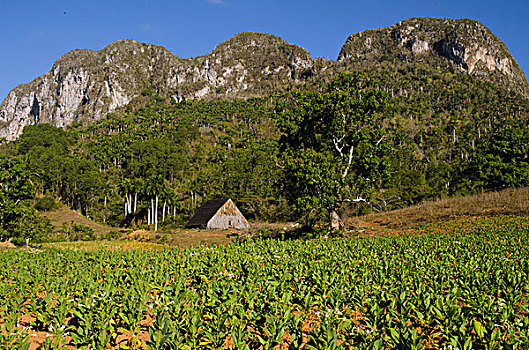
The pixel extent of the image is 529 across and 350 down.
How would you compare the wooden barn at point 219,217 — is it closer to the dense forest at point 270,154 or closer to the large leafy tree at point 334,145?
the dense forest at point 270,154

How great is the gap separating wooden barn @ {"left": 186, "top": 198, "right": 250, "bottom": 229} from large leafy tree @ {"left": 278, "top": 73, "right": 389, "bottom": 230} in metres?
35.3

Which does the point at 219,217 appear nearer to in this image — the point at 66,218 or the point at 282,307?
the point at 66,218

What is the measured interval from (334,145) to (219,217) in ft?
122

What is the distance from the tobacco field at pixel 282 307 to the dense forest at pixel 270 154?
11.1 m

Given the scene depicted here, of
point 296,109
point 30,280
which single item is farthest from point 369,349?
point 296,109

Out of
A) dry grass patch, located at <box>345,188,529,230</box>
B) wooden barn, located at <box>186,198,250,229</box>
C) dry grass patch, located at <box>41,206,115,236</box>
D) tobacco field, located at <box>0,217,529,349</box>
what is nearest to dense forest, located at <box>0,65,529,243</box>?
dry grass patch, located at <box>345,188,529,230</box>

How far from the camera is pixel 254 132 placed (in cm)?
16238

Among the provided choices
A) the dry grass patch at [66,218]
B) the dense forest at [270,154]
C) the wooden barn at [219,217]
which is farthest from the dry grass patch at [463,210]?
the dry grass patch at [66,218]

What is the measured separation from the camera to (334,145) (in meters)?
24.9

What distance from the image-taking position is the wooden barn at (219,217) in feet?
191

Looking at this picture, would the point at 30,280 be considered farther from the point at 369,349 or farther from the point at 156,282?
the point at 369,349

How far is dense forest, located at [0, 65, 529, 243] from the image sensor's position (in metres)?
24.5

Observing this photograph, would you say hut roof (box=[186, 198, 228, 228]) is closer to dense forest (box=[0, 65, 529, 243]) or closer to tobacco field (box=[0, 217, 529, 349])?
dense forest (box=[0, 65, 529, 243])

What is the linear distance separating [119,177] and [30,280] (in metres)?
109
